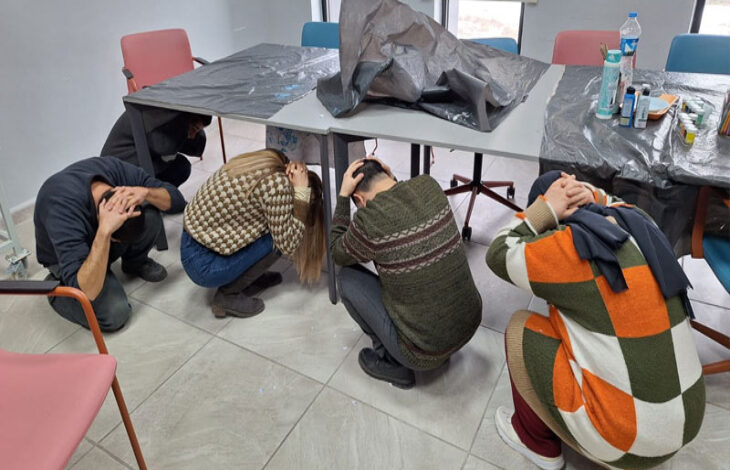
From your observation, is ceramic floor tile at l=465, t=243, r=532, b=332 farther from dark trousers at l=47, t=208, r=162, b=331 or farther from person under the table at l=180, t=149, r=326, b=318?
dark trousers at l=47, t=208, r=162, b=331

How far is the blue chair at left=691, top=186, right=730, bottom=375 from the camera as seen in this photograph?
4.86 ft

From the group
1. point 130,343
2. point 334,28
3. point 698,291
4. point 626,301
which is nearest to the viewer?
point 626,301

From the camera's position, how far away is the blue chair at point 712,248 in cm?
148

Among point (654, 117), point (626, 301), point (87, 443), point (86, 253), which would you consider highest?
point (654, 117)

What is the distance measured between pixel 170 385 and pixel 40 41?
7.02ft

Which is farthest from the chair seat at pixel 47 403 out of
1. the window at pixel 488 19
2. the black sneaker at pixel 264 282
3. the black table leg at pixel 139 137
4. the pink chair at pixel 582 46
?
the window at pixel 488 19

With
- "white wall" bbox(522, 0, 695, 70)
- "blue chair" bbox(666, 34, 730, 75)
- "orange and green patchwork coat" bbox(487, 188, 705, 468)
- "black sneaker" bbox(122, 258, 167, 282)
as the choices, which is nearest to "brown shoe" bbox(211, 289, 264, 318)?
"black sneaker" bbox(122, 258, 167, 282)

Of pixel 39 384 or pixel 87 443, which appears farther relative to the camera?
pixel 87 443

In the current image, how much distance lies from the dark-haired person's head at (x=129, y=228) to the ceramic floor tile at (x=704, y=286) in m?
2.13

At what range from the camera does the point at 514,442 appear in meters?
1.51

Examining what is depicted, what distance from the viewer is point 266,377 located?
1.80 m

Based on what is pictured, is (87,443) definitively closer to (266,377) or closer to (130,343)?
(130,343)

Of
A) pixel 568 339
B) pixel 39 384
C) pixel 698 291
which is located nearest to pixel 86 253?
pixel 39 384

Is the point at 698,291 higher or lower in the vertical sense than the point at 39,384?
lower
